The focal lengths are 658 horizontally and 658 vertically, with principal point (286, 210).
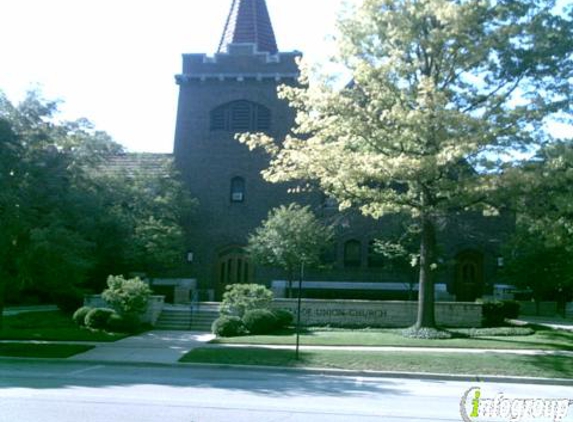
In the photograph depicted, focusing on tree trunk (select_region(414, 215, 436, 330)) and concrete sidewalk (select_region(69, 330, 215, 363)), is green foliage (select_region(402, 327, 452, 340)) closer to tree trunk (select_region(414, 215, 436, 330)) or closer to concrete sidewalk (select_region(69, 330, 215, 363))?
tree trunk (select_region(414, 215, 436, 330))

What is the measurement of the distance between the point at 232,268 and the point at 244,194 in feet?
13.0

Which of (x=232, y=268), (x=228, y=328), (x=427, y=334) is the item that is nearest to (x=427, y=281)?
(x=427, y=334)

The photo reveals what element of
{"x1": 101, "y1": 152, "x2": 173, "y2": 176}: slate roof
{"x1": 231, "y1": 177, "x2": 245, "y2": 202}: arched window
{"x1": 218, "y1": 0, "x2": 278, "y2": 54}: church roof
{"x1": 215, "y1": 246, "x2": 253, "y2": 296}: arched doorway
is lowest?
{"x1": 215, "y1": 246, "x2": 253, "y2": 296}: arched doorway

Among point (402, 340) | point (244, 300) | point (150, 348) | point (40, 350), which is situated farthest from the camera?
point (244, 300)

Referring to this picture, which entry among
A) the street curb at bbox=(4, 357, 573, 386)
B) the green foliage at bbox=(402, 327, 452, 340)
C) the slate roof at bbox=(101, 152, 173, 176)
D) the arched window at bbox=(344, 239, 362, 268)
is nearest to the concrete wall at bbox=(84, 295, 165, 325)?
the slate roof at bbox=(101, 152, 173, 176)

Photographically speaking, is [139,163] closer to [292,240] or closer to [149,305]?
[292,240]

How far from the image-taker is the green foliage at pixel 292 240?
89.0 feet

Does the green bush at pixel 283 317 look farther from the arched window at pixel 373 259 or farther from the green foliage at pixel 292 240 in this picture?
the arched window at pixel 373 259

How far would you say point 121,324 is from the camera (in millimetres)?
22078

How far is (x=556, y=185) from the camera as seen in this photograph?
58.5ft

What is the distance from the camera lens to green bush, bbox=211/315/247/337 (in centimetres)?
2099

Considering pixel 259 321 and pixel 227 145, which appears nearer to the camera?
pixel 259 321

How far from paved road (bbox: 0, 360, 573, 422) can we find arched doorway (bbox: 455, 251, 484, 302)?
2149cm

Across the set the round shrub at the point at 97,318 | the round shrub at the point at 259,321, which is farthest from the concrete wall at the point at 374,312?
the round shrub at the point at 97,318
